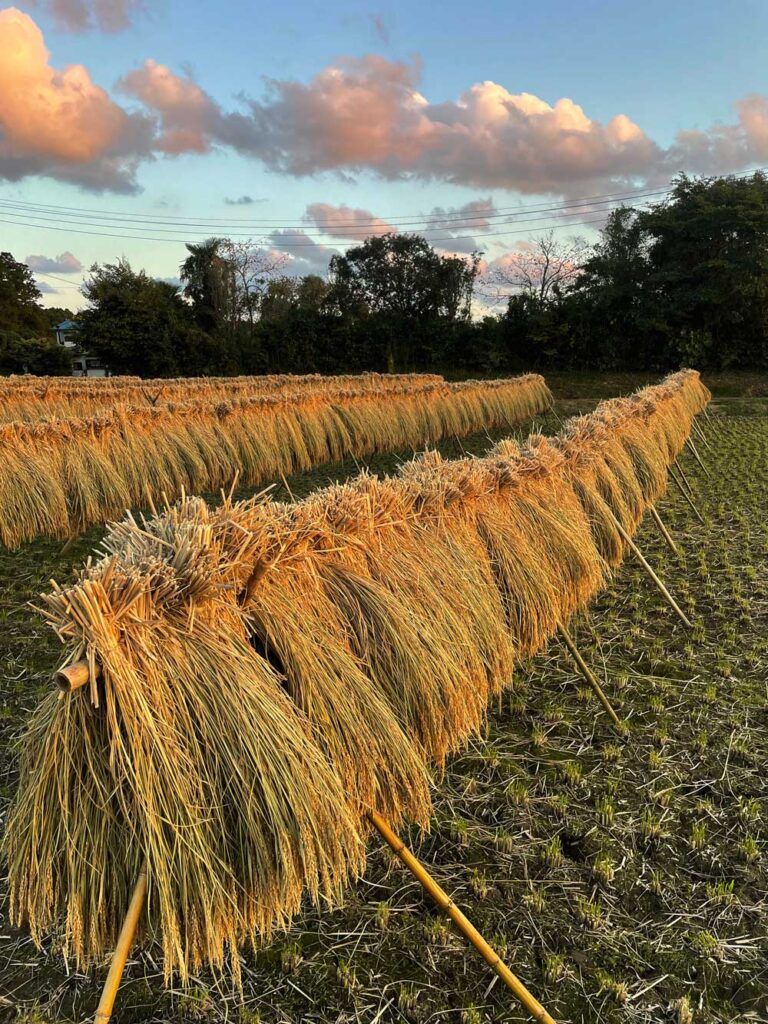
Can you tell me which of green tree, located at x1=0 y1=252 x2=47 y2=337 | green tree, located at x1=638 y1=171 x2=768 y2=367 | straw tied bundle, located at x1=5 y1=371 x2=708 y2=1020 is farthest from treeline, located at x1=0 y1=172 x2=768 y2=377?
straw tied bundle, located at x1=5 y1=371 x2=708 y2=1020

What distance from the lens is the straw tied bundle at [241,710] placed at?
1.53 m

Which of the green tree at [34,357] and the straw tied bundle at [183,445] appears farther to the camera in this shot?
the green tree at [34,357]

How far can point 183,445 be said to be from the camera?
7.86 metres

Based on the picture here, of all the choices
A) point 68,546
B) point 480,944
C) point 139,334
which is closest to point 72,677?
point 480,944

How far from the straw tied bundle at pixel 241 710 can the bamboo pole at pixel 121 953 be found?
0.13 ft

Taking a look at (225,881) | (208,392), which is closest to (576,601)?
(225,881)

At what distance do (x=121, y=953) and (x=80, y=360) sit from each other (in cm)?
5743

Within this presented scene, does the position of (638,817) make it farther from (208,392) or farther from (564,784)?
(208,392)

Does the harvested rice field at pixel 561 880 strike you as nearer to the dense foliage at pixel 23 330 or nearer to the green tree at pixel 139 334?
the green tree at pixel 139 334

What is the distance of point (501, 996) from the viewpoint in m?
2.02

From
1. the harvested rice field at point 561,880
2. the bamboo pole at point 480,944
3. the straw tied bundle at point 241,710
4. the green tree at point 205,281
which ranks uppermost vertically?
the green tree at point 205,281

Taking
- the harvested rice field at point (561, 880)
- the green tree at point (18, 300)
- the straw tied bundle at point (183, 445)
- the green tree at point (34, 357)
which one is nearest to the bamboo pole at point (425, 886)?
the harvested rice field at point (561, 880)

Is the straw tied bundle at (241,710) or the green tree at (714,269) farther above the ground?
the green tree at (714,269)

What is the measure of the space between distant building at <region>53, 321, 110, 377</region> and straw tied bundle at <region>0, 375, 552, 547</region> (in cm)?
2483
